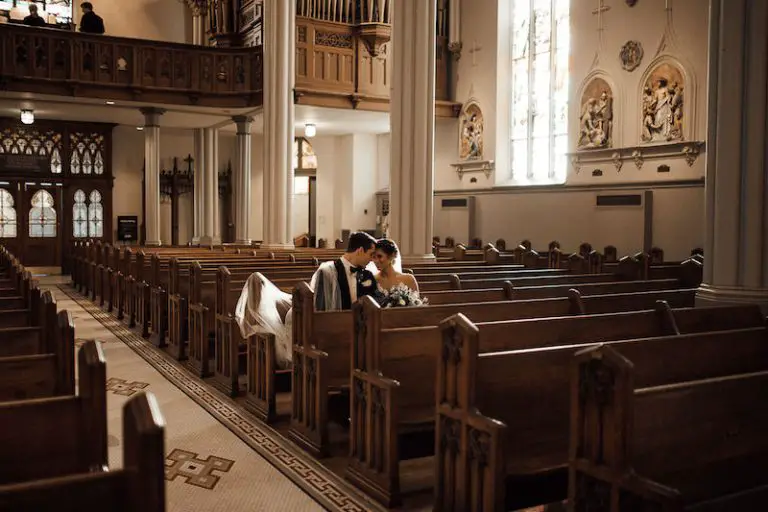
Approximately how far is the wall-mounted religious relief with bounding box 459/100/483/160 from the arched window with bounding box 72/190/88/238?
10.6 meters

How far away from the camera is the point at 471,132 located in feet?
57.3

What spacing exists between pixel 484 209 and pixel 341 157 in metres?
5.98

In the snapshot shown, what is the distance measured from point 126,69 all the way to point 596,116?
9651 millimetres

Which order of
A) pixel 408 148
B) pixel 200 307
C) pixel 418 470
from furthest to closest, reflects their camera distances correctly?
pixel 408 148 → pixel 200 307 → pixel 418 470

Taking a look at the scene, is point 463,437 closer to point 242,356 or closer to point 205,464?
point 205,464

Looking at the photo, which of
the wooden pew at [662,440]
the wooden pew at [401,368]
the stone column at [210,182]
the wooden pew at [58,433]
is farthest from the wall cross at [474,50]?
the wooden pew at [58,433]

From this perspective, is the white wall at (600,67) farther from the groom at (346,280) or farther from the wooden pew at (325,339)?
the groom at (346,280)

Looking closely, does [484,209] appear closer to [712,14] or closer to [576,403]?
→ [712,14]

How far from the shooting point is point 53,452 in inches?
92.3

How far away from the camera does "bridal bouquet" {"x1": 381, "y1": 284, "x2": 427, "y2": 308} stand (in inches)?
197

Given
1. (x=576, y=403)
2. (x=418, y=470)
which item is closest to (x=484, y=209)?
(x=418, y=470)

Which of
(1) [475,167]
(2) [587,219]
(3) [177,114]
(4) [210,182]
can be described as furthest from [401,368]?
(4) [210,182]

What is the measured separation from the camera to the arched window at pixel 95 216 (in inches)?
800

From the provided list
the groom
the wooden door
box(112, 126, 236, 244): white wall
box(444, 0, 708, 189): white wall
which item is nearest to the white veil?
the groom
